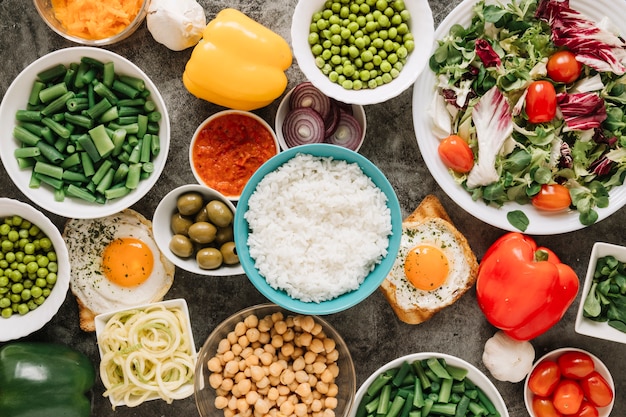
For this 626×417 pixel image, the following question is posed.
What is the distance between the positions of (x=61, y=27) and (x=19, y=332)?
1562mm

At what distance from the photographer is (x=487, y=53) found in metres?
2.87

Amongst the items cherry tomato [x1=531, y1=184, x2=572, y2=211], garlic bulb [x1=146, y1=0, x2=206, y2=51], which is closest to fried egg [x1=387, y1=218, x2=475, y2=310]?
cherry tomato [x1=531, y1=184, x2=572, y2=211]

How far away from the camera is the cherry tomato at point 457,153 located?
2.92 m

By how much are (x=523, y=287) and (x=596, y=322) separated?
0.44 metres

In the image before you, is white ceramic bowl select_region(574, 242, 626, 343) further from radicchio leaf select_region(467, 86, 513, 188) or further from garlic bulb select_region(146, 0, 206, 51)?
garlic bulb select_region(146, 0, 206, 51)

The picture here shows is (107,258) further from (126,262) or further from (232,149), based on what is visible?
(232,149)

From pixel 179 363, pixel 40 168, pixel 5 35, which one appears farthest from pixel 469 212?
pixel 5 35

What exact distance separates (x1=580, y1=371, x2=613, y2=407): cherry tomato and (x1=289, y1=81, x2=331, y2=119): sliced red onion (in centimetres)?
202

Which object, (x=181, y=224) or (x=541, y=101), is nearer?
(x=541, y=101)

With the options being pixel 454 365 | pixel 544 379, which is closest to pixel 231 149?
pixel 454 365

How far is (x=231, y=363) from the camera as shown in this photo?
2992 mm

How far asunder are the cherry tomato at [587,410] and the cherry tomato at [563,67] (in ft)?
5.69

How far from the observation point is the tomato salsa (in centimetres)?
307

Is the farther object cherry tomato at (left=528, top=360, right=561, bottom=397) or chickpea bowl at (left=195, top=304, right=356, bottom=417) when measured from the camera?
cherry tomato at (left=528, top=360, right=561, bottom=397)
